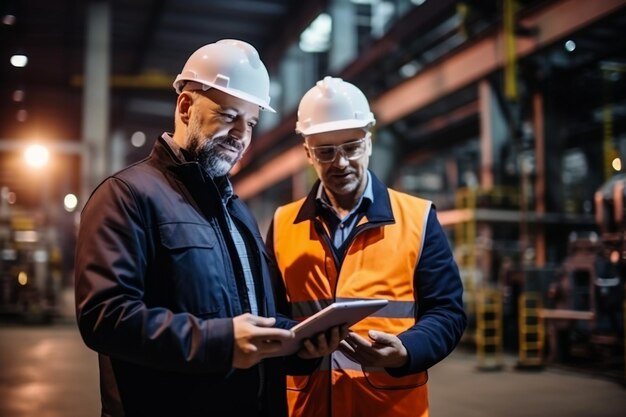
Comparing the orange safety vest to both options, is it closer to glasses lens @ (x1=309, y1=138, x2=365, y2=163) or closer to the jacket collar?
the jacket collar

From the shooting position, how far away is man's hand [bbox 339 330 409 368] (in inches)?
80.0

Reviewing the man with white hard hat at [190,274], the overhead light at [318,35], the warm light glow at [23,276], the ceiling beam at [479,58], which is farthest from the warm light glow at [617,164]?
the warm light glow at [23,276]

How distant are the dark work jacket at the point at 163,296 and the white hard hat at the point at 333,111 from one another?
88 cm

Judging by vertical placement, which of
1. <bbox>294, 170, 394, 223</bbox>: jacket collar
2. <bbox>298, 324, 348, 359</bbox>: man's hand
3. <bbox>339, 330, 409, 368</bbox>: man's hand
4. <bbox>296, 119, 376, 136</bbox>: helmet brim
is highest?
<bbox>296, 119, 376, 136</bbox>: helmet brim

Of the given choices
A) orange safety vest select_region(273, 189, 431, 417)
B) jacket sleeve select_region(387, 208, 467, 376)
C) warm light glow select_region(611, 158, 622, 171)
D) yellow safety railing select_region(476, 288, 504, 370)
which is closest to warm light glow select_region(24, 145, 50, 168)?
yellow safety railing select_region(476, 288, 504, 370)

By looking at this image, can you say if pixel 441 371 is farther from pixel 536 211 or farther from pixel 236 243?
pixel 236 243

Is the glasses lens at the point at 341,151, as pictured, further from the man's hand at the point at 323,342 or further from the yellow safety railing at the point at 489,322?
the yellow safety railing at the point at 489,322

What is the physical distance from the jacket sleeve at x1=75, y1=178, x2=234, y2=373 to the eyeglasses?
1.10 metres

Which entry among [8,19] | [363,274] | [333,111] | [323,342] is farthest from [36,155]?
[323,342]

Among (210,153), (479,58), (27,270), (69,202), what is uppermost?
(479,58)

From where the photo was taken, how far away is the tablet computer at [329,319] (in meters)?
1.68

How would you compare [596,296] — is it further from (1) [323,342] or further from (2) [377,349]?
(1) [323,342]

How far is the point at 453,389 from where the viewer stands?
712 cm

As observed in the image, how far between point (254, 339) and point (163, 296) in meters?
0.30
